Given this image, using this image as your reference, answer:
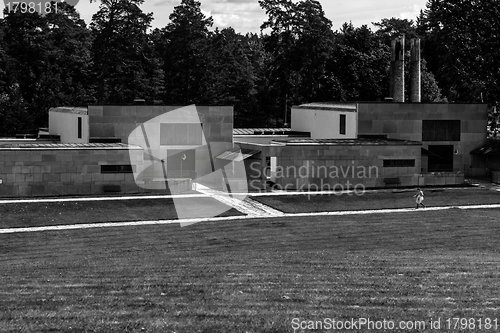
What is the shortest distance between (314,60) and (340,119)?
3684 centimetres

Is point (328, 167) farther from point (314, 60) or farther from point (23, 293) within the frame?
point (314, 60)

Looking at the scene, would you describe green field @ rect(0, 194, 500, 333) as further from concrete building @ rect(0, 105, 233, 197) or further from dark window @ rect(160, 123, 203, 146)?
dark window @ rect(160, 123, 203, 146)

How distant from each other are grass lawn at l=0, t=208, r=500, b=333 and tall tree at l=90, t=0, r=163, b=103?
192 ft

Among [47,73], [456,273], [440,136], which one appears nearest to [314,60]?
[47,73]

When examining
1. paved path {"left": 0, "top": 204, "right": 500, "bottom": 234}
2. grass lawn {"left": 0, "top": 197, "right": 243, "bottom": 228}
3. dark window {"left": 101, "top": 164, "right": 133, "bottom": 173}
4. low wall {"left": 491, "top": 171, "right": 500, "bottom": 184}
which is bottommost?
paved path {"left": 0, "top": 204, "right": 500, "bottom": 234}

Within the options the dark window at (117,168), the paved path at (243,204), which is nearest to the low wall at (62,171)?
the dark window at (117,168)

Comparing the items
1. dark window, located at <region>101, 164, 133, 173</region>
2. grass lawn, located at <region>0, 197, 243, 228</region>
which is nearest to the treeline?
dark window, located at <region>101, 164, 133, 173</region>

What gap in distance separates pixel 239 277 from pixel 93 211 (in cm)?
2321

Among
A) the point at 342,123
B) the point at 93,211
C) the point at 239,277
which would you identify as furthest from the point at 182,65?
the point at 239,277

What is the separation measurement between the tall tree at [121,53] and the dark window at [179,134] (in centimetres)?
3512

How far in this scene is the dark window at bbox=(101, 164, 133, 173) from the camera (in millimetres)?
55094

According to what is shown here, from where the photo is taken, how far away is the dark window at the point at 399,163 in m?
59.8

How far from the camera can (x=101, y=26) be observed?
9875 centimetres

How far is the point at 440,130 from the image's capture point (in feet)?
221
